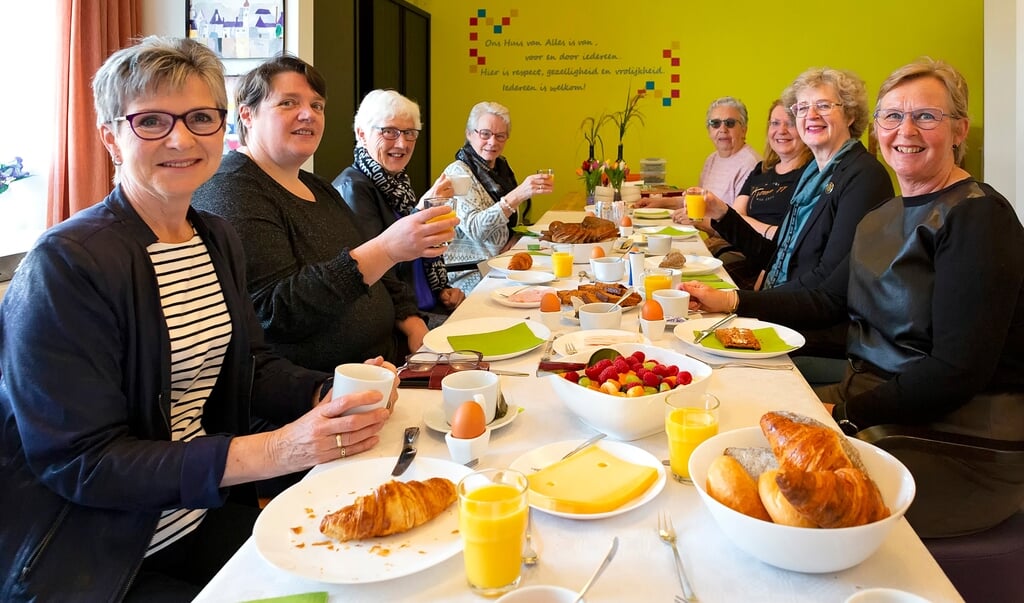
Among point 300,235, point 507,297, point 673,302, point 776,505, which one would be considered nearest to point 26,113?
point 300,235

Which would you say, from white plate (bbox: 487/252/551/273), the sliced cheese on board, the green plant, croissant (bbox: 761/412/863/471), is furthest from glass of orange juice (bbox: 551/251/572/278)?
the green plant

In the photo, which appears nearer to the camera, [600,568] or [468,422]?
[600,568]

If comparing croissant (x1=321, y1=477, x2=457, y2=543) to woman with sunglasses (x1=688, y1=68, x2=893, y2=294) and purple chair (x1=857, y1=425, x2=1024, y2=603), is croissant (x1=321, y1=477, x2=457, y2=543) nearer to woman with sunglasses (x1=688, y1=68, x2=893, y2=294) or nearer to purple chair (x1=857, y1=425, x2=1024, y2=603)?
purple chair (x1=857, y1=425, x2=1024, y2=603)

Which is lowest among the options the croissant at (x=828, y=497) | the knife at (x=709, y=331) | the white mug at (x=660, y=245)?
the croissant at (x=828, y=497)

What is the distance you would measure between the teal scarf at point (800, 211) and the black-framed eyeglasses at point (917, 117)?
30.2 inches

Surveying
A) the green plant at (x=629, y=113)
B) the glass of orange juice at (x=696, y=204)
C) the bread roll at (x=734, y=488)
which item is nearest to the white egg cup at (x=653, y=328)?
the bread roll at (x=734, y=488)

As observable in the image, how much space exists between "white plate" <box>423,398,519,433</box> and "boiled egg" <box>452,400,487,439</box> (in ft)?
0.29

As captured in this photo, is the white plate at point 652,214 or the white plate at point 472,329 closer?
the white plate at point 472,329

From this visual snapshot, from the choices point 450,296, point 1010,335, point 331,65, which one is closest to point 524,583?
point 1010,335

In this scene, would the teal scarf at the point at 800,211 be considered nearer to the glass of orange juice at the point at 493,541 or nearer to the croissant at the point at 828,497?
the croissant at the point at 828,497

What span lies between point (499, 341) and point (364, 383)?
0.57 metres

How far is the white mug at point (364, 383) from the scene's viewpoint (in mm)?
1142

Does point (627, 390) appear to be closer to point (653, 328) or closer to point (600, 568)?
point (600, 568)

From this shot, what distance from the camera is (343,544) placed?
88cm
